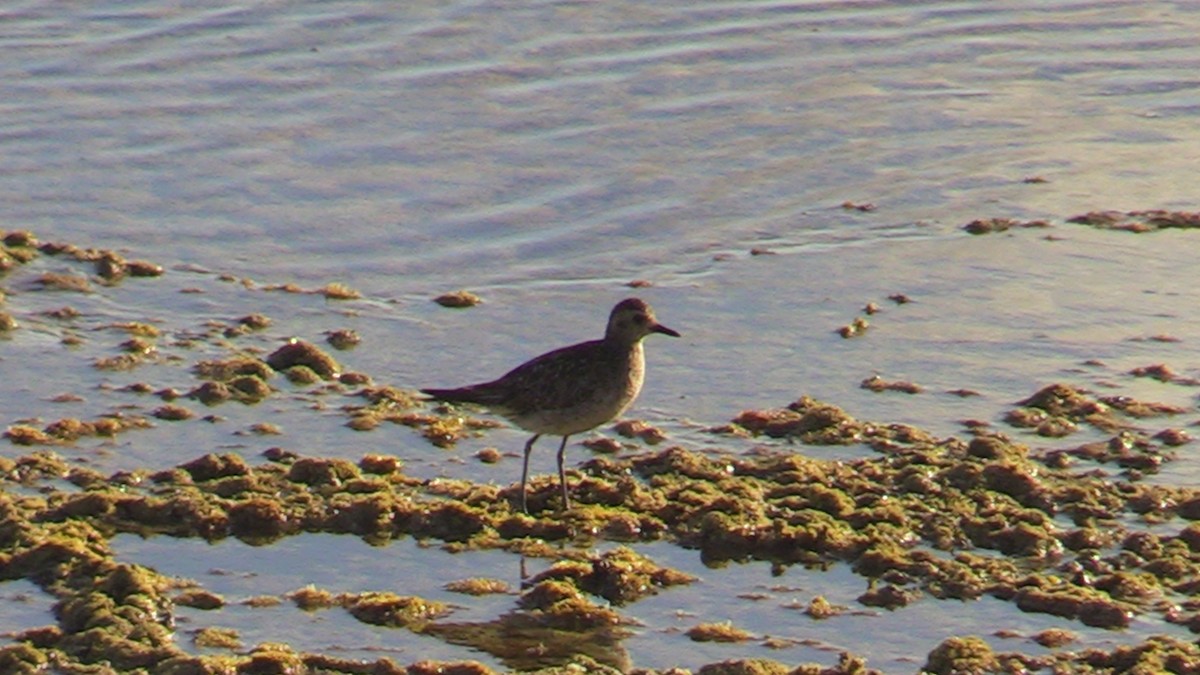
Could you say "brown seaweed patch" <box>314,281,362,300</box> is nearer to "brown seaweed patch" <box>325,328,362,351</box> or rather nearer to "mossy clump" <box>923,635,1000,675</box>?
"brown seaweed patch" <box>325,328,362,351</box>

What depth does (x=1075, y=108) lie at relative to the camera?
13266mm

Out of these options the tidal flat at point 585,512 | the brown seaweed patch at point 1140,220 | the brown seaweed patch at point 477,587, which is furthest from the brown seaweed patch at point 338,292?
the brown seaweed patch at point 1140,220

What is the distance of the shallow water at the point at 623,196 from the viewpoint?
9141mm

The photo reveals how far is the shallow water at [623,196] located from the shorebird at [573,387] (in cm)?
27

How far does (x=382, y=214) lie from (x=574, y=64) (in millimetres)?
2803

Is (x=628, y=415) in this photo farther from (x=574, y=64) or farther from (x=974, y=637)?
(x=574, y=64)

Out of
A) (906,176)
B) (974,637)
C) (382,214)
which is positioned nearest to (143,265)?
(382,214)

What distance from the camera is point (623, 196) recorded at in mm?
11977

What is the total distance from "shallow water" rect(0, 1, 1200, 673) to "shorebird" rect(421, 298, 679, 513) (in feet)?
0.88

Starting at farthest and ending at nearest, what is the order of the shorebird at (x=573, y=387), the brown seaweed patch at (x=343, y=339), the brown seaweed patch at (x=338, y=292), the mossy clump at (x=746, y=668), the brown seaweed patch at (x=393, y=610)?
the brown seaweed patch at (x=338, y=292), the brown seaweed patch at (x=343, y=339), the shorebird at (x=573, y=387), the brown seaweed patch at (x=393, y=610), the mossy clump at (x=746, y=668)

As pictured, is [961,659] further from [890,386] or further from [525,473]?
[890,386]

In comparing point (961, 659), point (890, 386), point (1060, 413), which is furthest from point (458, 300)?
point (961, 659)

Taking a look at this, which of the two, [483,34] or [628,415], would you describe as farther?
[483,34]

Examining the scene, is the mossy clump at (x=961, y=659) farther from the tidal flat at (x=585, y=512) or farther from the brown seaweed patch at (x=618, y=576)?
the brown seaweed patch at (x=618, y=576)
